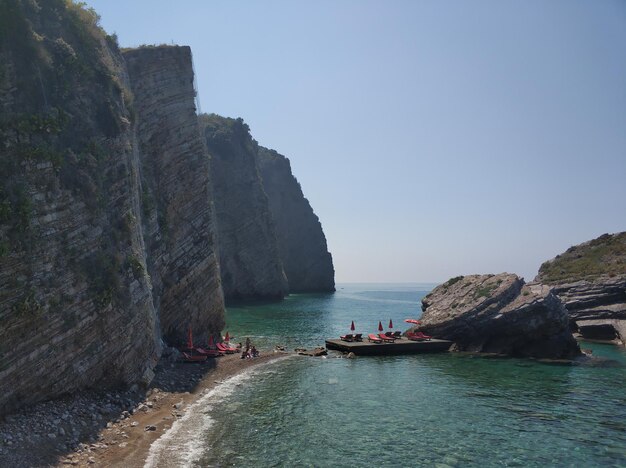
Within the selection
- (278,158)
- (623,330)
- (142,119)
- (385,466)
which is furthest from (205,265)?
(278,158)

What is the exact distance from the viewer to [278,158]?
148 metres

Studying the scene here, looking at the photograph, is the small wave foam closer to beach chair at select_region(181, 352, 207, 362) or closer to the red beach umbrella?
beach chair at select_region(181, 352, 207, 362)

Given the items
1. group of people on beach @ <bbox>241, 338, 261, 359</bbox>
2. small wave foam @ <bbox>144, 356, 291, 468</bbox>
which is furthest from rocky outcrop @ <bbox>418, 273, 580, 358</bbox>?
small wave foam @ <bbox>144, 356, 291, 468</bbox>

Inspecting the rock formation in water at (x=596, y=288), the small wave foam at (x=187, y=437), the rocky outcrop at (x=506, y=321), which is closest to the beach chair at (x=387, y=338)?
the rocky outcrop at (x=506, y=321)

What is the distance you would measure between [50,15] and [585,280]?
59.5m

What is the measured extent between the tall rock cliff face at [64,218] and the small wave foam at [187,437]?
375 cm

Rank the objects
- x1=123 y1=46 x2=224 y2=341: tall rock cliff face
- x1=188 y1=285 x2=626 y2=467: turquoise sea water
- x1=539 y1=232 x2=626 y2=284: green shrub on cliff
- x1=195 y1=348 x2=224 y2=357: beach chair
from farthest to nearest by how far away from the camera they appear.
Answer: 1. x1=539 y1=232 x2=626 y2=284: green shrub on cliff
2. x1=123 y1=46 x2=224 y2=341: tall rock cliff face
3. x1=195 y1=348 x2=224 y2=357: beach chair
4. x1=188 y1=285 x2=626 y2=467: turquoise sea water

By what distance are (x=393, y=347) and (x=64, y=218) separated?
101 ft

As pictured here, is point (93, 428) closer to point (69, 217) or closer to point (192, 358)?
point (69, 217)

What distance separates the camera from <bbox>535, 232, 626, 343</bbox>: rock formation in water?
167 ft

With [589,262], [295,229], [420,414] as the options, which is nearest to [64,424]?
[420,414]

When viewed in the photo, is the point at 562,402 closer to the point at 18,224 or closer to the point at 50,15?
the point at 18,224

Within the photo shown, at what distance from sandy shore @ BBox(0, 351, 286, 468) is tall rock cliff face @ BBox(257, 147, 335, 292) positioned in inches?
4576

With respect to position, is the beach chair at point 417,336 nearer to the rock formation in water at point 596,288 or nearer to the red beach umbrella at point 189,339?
the rock formation in water at point 596,288
